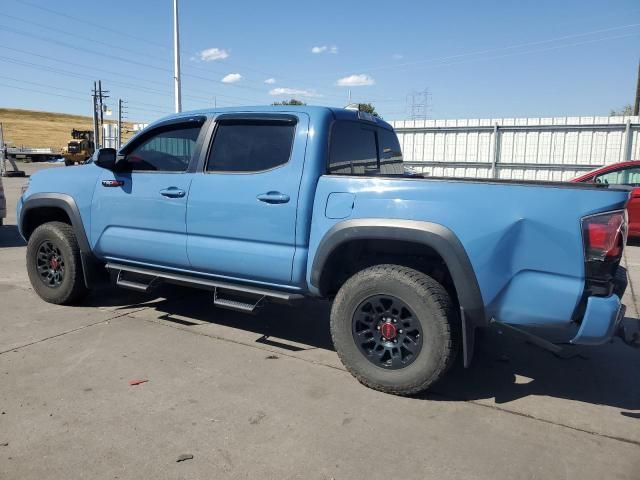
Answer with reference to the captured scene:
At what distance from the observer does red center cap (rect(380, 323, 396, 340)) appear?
11.2ft

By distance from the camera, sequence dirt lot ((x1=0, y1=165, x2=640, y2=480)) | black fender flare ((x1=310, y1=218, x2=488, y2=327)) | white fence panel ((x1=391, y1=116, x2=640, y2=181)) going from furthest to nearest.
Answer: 1. white fence panel ((x1=391, y1=116, x2=640, y2=181))
2. black fender flare ((x1=310, y1=218, x2=488, y2=327))
3. dirt lot ((x1=0, y1=165, x2=640, y2=480))

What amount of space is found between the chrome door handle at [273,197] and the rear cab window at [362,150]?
0.40 meters

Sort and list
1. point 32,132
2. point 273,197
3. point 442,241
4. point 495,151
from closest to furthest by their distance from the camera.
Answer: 1. point 442,241
2. point 273,197
3. point 495,151
4. point 32,132

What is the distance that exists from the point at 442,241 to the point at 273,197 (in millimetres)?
1307

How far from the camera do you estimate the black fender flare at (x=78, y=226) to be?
4855 mm

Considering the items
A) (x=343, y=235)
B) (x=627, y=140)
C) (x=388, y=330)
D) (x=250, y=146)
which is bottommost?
(x=388, y=330)

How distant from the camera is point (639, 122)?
44.8ft

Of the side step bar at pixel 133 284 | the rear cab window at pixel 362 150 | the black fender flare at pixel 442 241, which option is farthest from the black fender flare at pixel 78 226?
the black fender flare at pixel 442 241

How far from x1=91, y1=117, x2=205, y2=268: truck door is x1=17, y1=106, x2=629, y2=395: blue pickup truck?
1cm

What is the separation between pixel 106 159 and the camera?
455 centimetres

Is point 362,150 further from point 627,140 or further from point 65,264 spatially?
point 627,140

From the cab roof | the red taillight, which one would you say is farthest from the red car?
the red taillight

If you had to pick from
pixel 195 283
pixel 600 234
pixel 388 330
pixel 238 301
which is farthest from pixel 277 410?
pixel 600 234

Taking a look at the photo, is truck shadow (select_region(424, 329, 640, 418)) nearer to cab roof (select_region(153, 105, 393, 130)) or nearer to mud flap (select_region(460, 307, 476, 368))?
mud flap (select_region(460, 307, 476, 368))
